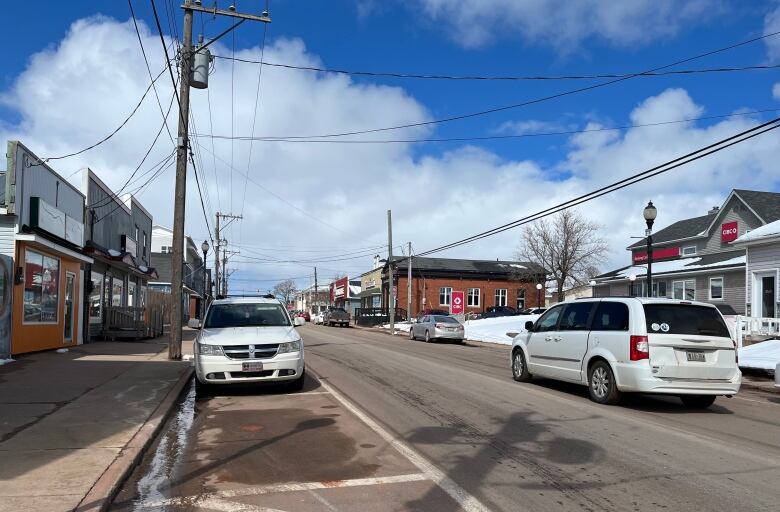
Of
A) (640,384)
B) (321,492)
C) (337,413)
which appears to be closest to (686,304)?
(640,384)

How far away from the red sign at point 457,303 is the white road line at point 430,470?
4911 cm

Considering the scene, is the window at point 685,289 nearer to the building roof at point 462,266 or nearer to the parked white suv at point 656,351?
the parked white suv at point 656,351

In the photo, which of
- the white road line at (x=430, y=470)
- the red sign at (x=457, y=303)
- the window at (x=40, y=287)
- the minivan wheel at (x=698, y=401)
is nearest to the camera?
the white road line at (x=430, y=470)

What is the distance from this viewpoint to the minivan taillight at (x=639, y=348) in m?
9.35

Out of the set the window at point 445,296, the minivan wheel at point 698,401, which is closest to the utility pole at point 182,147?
the minivan wheel at point 698,401

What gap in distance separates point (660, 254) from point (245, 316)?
38.7 metres

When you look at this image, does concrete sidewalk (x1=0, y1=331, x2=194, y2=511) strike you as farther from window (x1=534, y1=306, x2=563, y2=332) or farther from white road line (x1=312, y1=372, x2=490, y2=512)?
window (x1=534, y1=306, x2=563, y2=332)

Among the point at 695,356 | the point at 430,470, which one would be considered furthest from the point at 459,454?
the point at 695,356

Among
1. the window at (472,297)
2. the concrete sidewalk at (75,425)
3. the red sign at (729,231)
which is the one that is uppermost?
the red sign at (729,231)

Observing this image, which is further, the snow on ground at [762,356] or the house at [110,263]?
the house at [110,263]

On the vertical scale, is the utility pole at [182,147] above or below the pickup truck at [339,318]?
above

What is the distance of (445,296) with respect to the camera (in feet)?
207

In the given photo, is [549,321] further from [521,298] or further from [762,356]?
[521,298]

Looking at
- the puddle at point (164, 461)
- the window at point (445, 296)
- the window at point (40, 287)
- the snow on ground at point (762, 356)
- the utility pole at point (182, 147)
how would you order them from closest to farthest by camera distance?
1. the puddle at point (164, 461)
2. the snow on ground at point (762, 356)
3. the window at point (40, 287)
4. the utility pole at point (182, 147)
5. the window at point (445, 296)
